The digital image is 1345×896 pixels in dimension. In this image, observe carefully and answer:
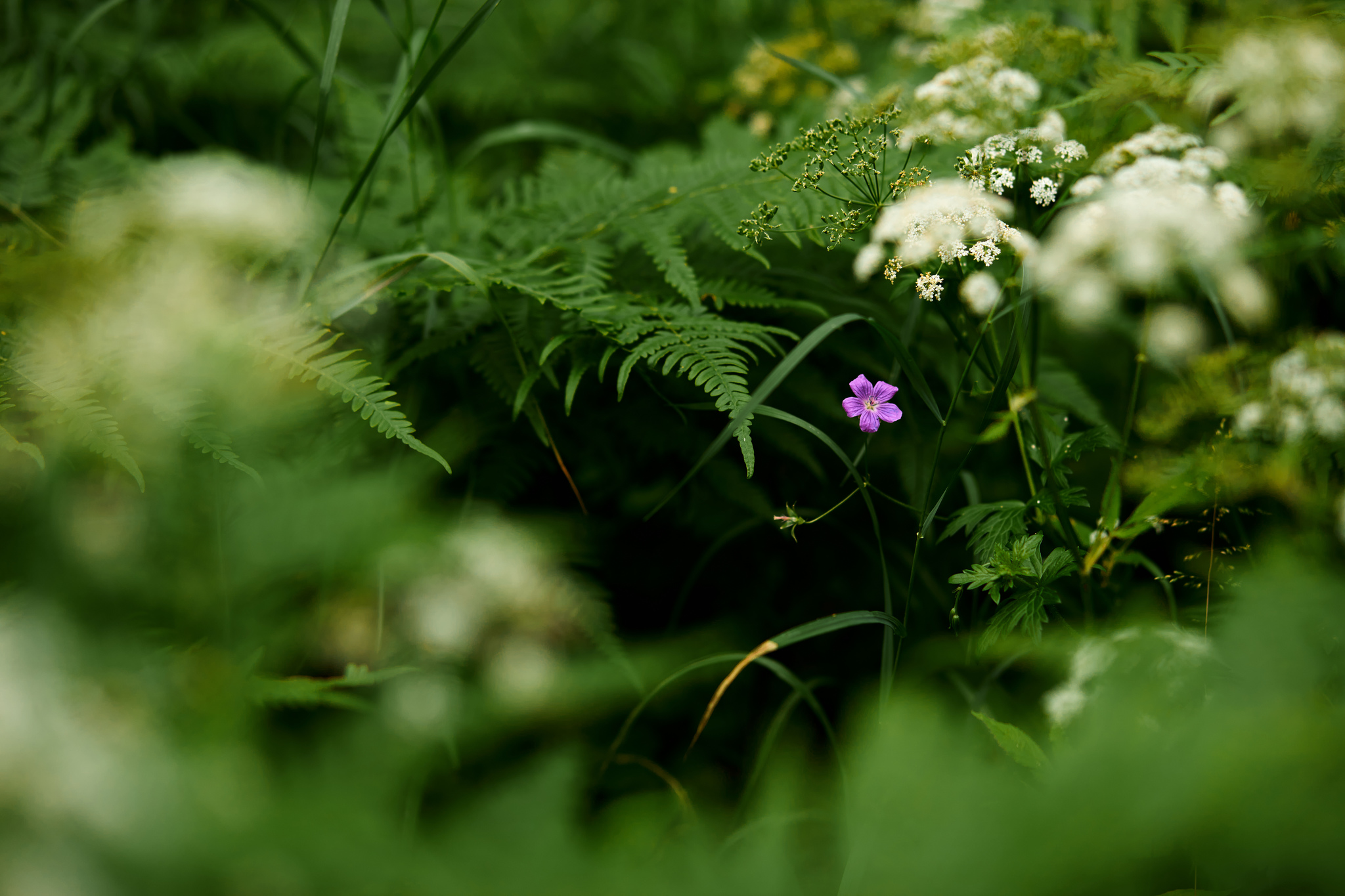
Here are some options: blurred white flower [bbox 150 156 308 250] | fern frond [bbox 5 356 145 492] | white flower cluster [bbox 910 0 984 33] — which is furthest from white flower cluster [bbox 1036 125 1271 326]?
blurred white flower [bbox 150 156 308 250]

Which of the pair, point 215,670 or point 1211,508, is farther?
point 1211,508

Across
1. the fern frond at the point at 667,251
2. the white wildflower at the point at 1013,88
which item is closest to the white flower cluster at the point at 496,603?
the fern frond at the point at 667,251

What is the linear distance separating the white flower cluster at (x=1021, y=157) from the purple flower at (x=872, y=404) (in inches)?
14.3

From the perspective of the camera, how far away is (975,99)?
1.49 meters

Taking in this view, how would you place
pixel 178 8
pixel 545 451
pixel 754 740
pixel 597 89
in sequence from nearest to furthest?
pixel 754 740 → pixel 545 451 → pixel 597 89 → pixel 178 8

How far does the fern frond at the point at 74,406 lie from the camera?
111cm

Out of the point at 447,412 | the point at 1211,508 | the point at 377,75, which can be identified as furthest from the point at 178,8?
the point at 1211,508

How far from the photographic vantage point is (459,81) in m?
2.73

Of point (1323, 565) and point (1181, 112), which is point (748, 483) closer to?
point (1323, 565)

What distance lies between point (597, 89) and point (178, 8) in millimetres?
1818

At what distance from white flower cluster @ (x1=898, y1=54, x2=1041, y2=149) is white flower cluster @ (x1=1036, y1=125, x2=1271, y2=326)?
341mm

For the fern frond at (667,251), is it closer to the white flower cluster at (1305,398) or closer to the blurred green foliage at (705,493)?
the blurred green foliage at (705,493)

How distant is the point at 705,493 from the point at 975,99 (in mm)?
1007

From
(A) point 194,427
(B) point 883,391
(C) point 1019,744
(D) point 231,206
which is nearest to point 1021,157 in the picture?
(B) point 883,391
